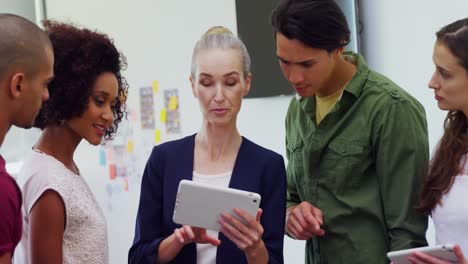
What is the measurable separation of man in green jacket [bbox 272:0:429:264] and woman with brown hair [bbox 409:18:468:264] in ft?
0.18

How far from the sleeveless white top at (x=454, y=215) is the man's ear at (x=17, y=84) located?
109cm

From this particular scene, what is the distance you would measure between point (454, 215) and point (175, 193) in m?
0.73

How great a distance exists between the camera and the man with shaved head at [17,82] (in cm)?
135

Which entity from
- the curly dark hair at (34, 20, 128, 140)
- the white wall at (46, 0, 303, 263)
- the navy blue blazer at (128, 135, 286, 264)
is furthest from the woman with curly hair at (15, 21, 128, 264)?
the white wall at (46, 0, 303, 263)

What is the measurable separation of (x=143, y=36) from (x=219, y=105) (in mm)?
2887

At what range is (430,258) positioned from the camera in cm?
163

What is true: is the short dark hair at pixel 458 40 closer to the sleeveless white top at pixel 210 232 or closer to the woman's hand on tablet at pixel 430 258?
the woman's hand on tablet at pixel 430 258

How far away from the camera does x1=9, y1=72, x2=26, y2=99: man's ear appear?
142 centimetres

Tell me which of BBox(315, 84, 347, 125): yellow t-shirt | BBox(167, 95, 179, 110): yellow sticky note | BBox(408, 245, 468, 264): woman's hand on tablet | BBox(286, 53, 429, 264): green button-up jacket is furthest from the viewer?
BBox(167, 95, 179, 110): yellow sticky note

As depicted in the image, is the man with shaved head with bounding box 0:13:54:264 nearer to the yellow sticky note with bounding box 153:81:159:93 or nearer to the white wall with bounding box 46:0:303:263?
the white wall with bounding box 46:0:303:263

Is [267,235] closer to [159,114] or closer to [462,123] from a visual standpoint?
[462,123]

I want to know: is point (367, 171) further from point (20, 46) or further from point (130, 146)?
point (130, 146)

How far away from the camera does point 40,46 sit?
150cm

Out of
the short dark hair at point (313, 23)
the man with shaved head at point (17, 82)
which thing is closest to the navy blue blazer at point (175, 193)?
the short dark hair at point (313, 23)
